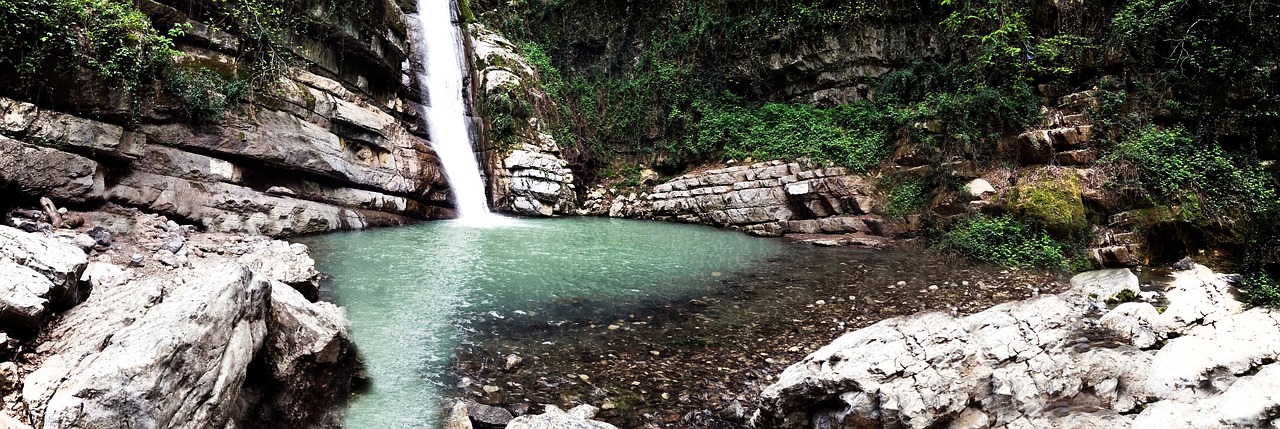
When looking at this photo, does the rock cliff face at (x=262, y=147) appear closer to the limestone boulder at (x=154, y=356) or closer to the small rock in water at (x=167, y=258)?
the small rock in water at (x=167, y=258)

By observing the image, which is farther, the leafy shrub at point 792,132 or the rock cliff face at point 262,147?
the leafy shrub at point 792,132

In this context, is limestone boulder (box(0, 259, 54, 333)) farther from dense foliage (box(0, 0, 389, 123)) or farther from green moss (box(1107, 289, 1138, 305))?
green moss (box(1107, 289, 1138, 305))

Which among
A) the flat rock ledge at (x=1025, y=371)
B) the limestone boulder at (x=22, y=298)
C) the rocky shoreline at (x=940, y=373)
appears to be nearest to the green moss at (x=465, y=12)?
the rocky shoreline at (x=940, y=373)

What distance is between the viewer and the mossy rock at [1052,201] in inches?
395

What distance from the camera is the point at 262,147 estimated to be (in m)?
10.9

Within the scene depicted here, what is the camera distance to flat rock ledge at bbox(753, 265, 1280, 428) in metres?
3.43

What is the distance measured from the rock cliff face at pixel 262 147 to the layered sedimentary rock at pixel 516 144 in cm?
219

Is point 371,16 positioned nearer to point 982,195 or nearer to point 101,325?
point 101,325

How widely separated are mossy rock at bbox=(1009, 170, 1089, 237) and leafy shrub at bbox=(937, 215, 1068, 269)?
0.99 ft

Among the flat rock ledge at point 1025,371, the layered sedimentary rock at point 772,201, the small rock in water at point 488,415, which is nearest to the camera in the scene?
the flat rock ledge at point 1025,371

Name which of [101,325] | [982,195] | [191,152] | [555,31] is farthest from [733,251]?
[555,31]

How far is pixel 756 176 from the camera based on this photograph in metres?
16.1

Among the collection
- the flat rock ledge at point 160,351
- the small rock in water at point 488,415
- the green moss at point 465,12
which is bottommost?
the small rock in water at point 488,415

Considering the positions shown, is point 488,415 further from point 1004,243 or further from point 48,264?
point 1004,243
